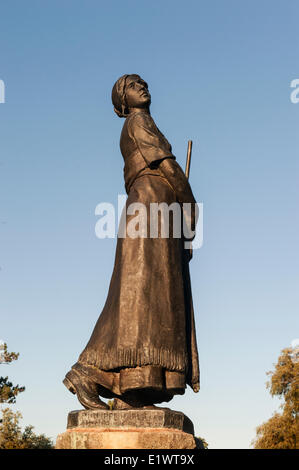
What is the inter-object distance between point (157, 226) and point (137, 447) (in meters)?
2.46

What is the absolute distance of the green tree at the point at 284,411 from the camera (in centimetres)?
3281

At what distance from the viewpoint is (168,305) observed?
6.84 metres

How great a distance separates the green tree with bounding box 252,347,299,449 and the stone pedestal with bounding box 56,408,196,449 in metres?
28.0

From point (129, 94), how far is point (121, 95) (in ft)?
0.48

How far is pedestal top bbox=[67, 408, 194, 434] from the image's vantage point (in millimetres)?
6133

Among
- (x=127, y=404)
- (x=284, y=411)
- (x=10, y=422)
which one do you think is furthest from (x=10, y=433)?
(x=127, y=404)

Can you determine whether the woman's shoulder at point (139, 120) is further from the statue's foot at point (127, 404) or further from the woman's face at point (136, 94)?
the statue's foot at point (127, 404)

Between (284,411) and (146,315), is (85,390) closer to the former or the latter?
(146,315)

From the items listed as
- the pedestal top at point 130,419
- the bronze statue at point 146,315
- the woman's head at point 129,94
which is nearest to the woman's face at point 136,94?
the woman's head at point 129,94

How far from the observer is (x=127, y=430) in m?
6.09
